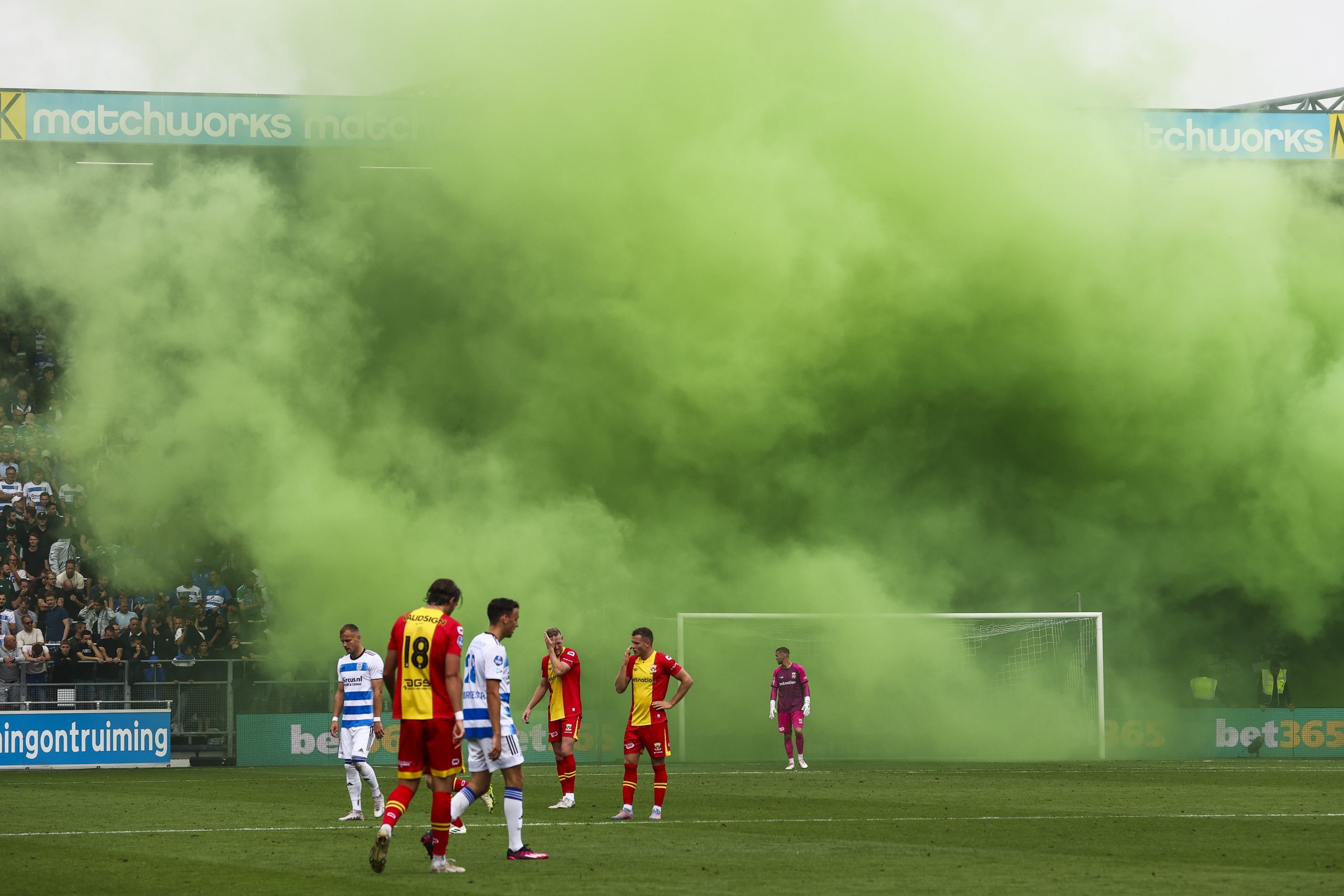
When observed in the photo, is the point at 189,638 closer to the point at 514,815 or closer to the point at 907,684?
the point at 907,684

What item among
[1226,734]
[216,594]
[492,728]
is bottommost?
[1226,734]

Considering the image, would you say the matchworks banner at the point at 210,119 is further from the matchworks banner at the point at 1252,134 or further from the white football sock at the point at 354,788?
the white football sock at the point at 354,788

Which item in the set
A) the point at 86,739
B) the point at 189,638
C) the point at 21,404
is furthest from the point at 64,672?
the point at 21,404

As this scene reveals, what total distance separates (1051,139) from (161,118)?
1562 centimetres

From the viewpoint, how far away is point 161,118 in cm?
2741

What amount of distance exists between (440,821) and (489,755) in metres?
0.91

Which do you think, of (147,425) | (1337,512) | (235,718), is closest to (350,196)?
(147,425)

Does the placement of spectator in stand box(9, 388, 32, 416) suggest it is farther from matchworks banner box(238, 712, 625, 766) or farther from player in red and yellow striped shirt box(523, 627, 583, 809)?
player in red and yellow striped shirt box(523, 627, 583, 809)

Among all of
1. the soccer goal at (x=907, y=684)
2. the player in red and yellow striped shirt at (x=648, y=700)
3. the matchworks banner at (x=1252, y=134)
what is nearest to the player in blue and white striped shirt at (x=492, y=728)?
the player in red and yellow striped shirt at (x=648, y=700)

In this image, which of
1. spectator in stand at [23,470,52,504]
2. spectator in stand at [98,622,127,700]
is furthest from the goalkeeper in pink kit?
spectator in stand at [23,470,52,504]

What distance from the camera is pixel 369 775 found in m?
15.0

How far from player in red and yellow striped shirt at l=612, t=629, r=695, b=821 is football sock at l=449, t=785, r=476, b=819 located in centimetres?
368

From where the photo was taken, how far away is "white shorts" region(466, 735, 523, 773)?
10742 mm

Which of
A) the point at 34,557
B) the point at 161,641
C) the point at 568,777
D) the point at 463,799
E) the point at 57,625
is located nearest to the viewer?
the point at 463,799
